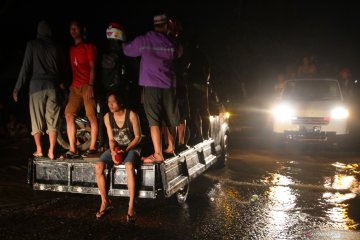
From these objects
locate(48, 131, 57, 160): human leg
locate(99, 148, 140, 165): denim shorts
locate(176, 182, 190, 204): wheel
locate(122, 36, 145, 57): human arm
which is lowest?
locate(176, 182, 190, 204): wheel

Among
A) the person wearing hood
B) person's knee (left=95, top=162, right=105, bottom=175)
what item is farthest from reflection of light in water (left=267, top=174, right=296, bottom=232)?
the person wearing hood

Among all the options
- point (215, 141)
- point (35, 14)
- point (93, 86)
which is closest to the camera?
point (93, 86)

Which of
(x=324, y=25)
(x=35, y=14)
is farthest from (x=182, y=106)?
(x=324, y=25)

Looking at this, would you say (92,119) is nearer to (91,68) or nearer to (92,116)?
(92,116)

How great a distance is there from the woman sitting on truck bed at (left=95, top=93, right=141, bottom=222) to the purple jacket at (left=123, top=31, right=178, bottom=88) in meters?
0.55

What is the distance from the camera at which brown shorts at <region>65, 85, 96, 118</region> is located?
21.5 ft

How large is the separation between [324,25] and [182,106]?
1279 inches

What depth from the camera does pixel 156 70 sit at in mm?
6137

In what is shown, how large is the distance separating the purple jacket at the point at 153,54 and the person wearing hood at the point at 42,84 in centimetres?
124

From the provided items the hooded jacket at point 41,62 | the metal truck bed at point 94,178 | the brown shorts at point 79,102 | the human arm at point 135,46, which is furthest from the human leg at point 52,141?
the human arm at point 135,46

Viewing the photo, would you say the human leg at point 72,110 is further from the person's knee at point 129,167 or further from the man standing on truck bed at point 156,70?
the person's knee at point 129,167

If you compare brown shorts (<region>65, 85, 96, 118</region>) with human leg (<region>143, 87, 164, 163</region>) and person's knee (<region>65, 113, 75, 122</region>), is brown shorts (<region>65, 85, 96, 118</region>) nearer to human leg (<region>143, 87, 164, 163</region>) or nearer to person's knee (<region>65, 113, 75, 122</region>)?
person's knee (<region>65, 113, 75, 122</region>)

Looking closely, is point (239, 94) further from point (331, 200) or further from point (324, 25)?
point (331, 200)

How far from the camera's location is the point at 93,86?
21.2 ft
